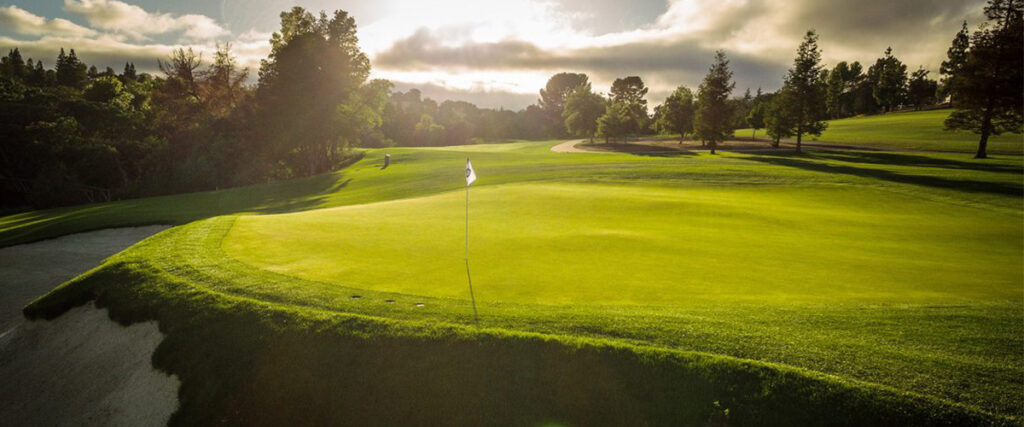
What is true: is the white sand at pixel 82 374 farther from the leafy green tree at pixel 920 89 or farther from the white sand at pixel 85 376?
the leafy green tree at pixel 920 89

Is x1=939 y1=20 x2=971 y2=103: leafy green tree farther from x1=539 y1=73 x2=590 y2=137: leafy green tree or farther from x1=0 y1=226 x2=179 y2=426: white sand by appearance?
x1=539 y1=73 x2=590 y2=137: leafy green tree

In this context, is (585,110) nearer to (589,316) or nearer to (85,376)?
(589,316)

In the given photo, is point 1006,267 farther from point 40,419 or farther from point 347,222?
point 40,419

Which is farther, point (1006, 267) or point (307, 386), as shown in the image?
point (1006, 267)

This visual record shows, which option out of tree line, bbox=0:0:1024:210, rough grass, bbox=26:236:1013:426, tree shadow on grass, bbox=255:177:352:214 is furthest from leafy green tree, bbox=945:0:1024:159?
tree shadow on grass, bbox=255:177:352:214

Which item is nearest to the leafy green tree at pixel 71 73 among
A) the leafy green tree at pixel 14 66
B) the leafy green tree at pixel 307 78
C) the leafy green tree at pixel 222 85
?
the leafy green tree at pixel 14 66

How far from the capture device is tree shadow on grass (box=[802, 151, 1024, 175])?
33594mm

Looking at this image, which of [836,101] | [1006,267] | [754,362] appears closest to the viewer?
[754,362]

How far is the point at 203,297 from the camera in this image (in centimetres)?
907

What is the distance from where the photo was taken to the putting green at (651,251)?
920cm

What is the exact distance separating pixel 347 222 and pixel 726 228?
561 inches

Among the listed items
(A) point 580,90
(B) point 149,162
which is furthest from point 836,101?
(B) point 149,162

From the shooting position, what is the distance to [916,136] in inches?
2660

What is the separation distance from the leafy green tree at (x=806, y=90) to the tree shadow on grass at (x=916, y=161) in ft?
15.5
